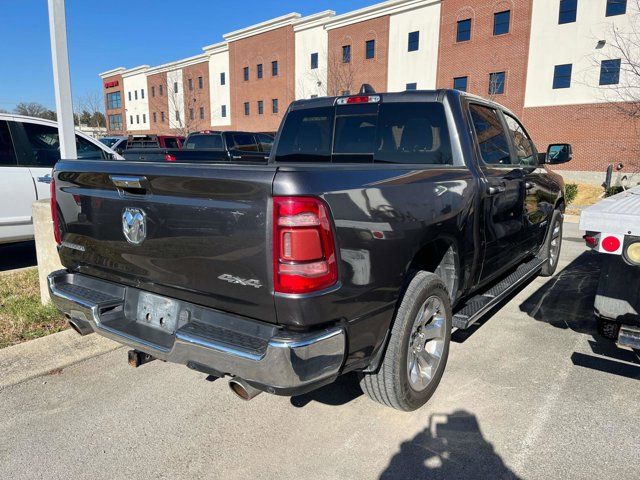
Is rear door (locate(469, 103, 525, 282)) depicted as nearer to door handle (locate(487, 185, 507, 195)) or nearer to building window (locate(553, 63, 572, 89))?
door handle (locate(487, 185, 507, 195))

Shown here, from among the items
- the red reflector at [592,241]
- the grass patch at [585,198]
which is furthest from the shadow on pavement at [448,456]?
the grass patch at [585,198]

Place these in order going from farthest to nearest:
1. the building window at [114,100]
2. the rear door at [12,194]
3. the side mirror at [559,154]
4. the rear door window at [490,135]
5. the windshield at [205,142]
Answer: the building window at [114,100]
the windshield at [205,142]
the rear door at [12,194]
the side mirror at [559,154]
the rear door window at [490,135]

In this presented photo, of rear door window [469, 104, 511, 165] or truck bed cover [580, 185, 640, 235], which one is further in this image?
rear door window [469, 104, 511, 165]

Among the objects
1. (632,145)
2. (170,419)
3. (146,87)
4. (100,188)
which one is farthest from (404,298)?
(146,87)

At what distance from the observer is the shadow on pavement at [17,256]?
6.45 meters

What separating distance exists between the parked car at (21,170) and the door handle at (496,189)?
5002 millimetres

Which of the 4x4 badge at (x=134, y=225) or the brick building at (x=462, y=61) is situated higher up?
the brick building at (x=462, y=61)

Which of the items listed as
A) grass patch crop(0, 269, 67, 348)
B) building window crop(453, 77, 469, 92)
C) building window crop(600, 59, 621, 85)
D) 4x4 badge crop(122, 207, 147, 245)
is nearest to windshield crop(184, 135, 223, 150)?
grass patch crop(0, 269, 67, 348)

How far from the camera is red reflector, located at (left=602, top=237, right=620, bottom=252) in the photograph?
2.81 m

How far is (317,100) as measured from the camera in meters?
4.26

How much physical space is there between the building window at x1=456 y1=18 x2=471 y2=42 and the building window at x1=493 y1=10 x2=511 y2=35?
1.78 metres

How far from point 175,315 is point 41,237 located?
2.84m

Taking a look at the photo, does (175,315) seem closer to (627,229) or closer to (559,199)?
(627,229)

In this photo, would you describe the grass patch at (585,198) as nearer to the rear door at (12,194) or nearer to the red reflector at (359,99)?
the red reflector at (359,99)
